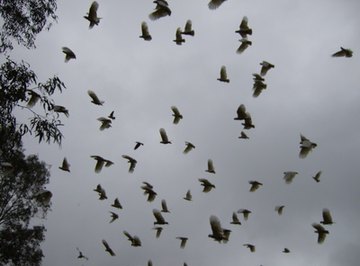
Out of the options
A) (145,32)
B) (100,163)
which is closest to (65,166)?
(100,163)

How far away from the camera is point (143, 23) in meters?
8.82

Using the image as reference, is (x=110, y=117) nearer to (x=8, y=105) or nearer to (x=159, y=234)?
(x=8, y=105)

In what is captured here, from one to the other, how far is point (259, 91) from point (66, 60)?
4.55m

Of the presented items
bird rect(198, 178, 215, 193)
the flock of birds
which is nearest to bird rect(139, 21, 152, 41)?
the flock of birds

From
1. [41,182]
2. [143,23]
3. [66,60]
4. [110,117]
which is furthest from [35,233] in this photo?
[143,23]

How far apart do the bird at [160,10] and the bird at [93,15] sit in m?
1.07

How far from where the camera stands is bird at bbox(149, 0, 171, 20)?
805cm

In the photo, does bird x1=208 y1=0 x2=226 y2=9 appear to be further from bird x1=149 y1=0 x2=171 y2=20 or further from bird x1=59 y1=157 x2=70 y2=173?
bird x1=59 y1=157 x2=70 y2=173

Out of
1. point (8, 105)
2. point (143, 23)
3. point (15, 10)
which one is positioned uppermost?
point (15, 10)

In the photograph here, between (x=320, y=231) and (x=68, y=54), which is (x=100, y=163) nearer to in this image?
(x=68, y=54)

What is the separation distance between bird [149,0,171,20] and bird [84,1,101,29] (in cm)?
107

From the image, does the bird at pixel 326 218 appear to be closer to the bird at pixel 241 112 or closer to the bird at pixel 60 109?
the bird at pixel 241 112

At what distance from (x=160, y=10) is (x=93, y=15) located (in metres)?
1.31

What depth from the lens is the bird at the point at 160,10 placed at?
26.4 feet
